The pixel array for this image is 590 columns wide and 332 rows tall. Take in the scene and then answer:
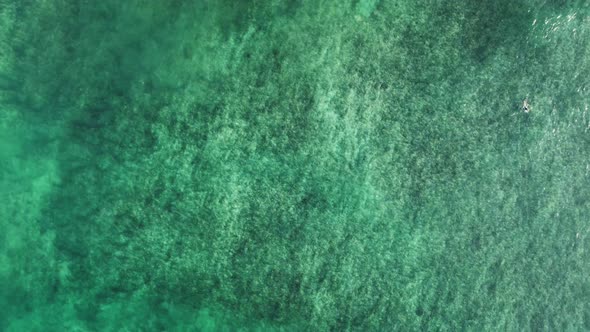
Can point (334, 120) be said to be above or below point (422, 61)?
below

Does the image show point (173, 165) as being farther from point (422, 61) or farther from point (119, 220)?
point (422, 61)

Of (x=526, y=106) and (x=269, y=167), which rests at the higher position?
(x=526, y=106)

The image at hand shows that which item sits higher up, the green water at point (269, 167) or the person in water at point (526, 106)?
the person in water at point (526, 106)

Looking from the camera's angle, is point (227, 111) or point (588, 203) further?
point (588, 203)

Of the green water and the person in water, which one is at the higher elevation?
the person in water

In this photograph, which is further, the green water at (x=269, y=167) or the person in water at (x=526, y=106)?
the person in water at (x=526, y=106)

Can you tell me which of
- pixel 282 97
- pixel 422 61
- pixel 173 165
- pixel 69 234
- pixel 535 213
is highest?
pixel 422 61

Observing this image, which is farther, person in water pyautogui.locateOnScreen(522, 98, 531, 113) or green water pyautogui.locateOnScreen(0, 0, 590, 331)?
person in water pyautogui.locateOnScreen(522, 98, 531, 113)

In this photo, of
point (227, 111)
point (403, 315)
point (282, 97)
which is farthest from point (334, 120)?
point (403, 315)
